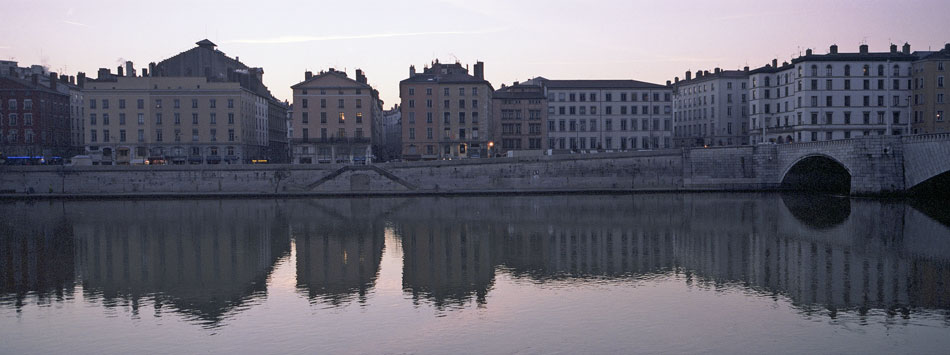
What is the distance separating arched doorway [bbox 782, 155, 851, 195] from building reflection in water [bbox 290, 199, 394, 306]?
124 ft

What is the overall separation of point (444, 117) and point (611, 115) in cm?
2404

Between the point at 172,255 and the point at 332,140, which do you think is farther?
the point at 332,140

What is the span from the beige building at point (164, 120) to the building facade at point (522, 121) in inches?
1264

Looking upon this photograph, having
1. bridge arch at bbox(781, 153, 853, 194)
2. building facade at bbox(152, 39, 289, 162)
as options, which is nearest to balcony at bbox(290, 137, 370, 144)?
building facade at bbox(152, 39, 289, 162)

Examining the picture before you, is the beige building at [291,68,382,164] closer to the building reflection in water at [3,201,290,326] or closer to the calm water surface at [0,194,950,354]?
the building reflection in water at [3,201,290,326]

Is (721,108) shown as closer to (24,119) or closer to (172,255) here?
(172,255)

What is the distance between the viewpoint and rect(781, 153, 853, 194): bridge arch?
236 ft

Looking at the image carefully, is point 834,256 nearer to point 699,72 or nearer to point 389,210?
point 389,210

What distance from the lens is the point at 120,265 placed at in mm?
33812

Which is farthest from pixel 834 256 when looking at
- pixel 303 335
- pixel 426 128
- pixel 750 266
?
pixel 426 128

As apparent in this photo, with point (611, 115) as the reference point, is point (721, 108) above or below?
above

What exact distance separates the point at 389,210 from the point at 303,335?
3771 centimetres

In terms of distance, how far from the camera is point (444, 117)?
9306cm

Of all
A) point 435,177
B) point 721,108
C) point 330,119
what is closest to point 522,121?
point 330,119
